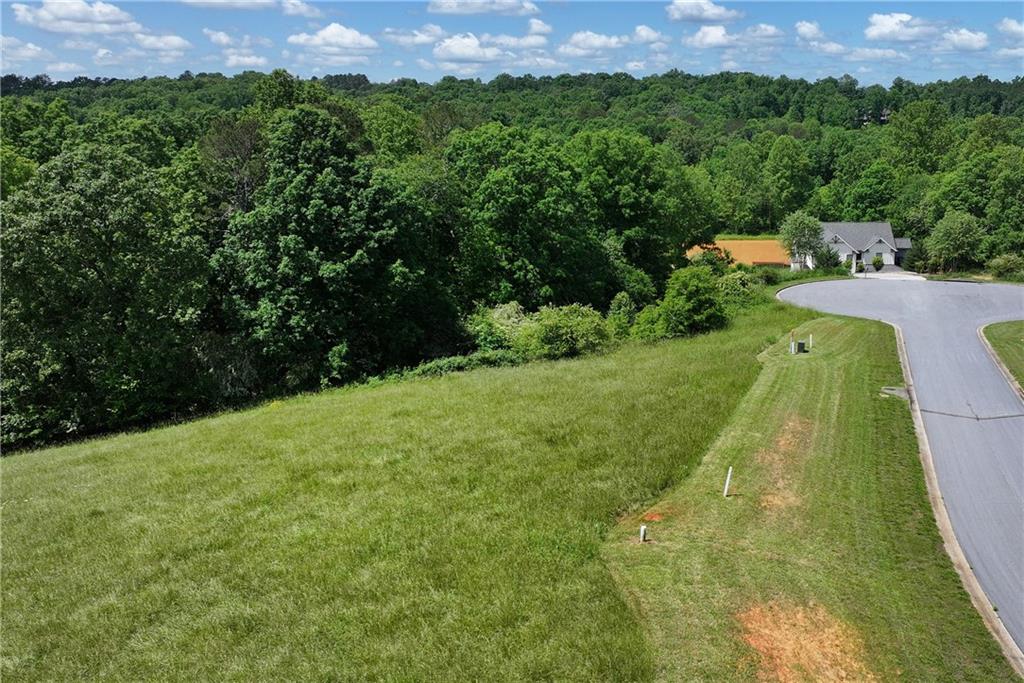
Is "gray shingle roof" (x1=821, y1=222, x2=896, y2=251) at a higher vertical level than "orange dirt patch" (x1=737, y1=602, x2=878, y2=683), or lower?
higher

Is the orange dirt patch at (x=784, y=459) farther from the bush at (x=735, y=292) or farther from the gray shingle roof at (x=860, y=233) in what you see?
the gray shingle roof at (x=860, y=233)

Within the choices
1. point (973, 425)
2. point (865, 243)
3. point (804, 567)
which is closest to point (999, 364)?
point (973, 425)

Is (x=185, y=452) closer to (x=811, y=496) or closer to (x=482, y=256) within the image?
(x=811, y=496)

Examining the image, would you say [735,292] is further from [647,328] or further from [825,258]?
[825,258]

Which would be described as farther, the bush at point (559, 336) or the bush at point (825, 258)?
the bush at point (825, 258)

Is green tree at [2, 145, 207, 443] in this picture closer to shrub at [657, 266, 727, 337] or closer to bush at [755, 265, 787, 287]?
shrub at [657, 266, 727, 337]

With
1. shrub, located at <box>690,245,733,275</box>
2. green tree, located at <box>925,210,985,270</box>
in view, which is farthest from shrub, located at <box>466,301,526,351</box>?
green tree, located at <box>925,210,985,270</box>

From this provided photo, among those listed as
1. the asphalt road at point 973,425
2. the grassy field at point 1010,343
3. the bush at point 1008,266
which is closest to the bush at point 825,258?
the bush at point 1008,266
